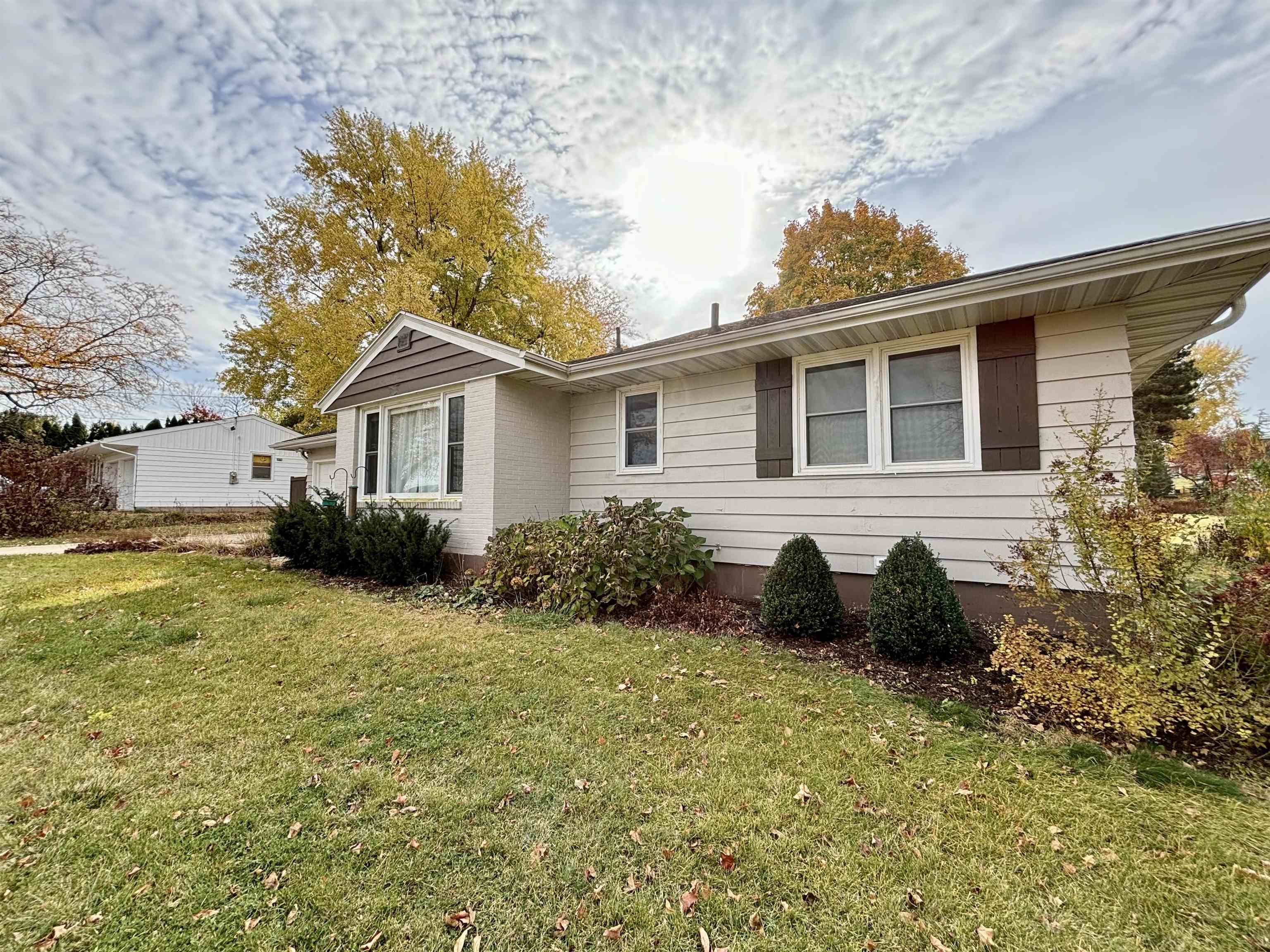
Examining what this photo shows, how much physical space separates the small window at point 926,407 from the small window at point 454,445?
583 centimetres

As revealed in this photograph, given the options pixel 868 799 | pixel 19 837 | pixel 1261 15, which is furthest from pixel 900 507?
pixel 1261 15

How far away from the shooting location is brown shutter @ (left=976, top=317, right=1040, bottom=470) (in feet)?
14.7

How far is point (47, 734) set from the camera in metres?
2.98

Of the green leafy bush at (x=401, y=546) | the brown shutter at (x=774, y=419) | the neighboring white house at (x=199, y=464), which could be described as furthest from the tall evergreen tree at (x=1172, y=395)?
the neighboring white house at (x=199, y=464)

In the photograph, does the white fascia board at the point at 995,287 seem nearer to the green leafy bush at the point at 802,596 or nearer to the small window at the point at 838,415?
the small window at the point at 838,415

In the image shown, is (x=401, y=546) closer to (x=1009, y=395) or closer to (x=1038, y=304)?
(x=1009, y=395)

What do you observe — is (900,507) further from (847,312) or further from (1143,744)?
(1143,744)

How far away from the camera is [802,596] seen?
4.46m

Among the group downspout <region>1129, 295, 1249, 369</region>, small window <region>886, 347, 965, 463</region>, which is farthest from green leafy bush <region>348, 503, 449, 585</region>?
downspout <region>1129, 295, 1249, 369</region>

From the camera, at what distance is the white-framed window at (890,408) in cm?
482

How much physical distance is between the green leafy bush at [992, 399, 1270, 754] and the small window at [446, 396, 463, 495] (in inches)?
265

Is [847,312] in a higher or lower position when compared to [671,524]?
higher

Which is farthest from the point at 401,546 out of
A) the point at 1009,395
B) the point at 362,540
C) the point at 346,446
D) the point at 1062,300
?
the point at 1062,300

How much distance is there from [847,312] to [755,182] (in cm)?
934
